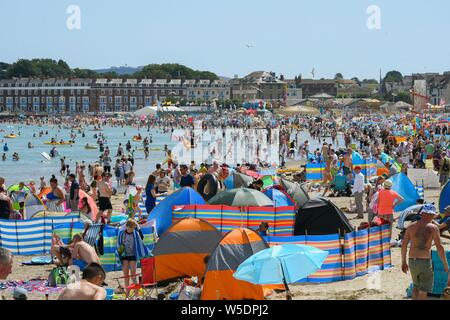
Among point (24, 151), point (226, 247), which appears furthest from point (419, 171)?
point (24, 151)

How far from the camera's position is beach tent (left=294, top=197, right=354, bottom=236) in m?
11.6

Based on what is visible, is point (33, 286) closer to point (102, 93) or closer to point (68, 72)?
point (102, 93)

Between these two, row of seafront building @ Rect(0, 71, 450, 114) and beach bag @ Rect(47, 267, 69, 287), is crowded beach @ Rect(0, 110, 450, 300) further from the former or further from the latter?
row of seafront building @ Rect(0, 71, 450, 114)

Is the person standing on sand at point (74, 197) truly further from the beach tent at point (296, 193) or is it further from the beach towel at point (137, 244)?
the beach towel at point (137, 244)

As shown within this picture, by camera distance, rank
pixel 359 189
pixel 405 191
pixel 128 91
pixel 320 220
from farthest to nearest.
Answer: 1. pixel 128 91
2. pixel 405 191
3. pixel 359 189
4. pixel 320 220

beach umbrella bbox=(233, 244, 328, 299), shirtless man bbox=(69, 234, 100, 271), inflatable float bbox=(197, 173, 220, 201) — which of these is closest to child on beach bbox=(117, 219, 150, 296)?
shirtless man bbox=(69, 234, 100, 271)

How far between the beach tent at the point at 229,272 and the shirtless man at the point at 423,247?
6.54ft

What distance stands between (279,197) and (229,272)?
5.37 metres

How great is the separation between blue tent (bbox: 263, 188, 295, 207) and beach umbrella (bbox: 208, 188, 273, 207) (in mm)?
628

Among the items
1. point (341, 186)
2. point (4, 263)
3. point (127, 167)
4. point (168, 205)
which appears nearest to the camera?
point (4, 263)

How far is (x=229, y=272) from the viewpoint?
892 centimetres

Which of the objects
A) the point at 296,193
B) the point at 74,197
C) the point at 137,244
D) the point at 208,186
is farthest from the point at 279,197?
the point at 137,244

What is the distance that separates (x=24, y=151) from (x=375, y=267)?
175 feet
